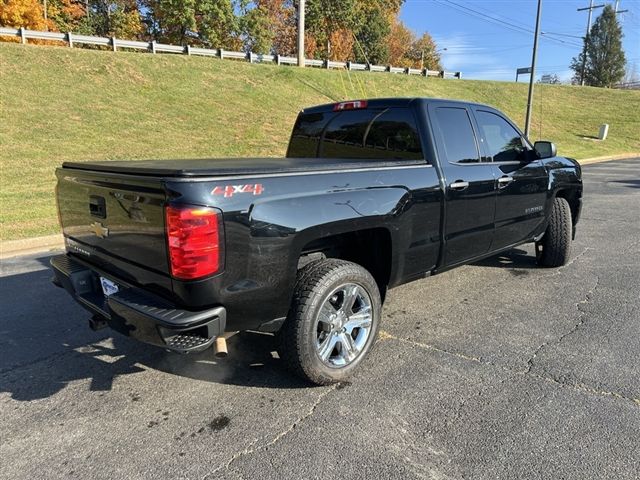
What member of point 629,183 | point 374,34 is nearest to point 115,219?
point 629,183

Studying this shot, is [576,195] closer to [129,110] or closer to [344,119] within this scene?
[344,119]

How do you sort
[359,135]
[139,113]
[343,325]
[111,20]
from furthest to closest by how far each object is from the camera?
[111,20]
[139,113]
[359,135]
[343,325]

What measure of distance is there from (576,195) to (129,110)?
16.3m

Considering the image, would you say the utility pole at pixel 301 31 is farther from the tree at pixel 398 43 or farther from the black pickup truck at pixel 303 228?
the tree at pixel 398 43

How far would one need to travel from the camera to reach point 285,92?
77.3 ft

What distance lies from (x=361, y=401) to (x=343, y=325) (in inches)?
19.7

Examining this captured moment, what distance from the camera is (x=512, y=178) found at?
14.6ft

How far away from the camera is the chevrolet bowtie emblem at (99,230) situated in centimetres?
294

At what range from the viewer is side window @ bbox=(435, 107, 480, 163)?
3.88 meters

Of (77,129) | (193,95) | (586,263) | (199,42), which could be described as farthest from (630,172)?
(199,42)

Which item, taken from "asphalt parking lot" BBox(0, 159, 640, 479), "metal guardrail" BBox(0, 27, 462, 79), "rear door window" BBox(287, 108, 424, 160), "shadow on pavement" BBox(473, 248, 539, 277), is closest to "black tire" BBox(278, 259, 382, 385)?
"asphalt parking lot" BBox(0, 159, 640, 479)

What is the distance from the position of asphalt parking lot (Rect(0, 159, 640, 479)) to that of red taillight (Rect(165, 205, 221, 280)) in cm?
95

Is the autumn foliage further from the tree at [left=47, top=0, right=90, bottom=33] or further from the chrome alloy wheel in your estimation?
the chrome alloy wheel

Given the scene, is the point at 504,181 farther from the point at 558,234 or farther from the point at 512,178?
the point at 558,234
